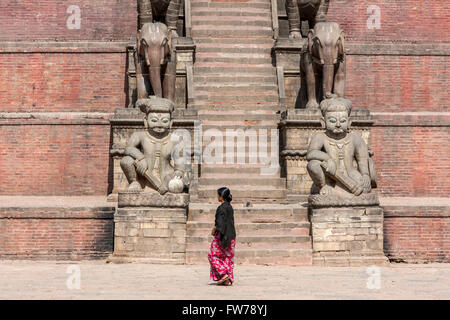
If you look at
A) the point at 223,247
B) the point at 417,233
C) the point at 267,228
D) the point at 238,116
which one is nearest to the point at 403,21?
the point at 238,116

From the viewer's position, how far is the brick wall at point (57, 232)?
14375 mm

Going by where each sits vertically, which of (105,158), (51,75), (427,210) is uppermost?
(51,75)

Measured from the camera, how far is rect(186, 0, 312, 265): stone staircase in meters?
13.7

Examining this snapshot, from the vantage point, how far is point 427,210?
14680 millimetres

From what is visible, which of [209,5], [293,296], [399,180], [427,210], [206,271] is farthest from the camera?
[209,5]

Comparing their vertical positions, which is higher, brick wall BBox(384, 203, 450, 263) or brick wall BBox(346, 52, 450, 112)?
brick wall BBox(346, 52, 450, 112)

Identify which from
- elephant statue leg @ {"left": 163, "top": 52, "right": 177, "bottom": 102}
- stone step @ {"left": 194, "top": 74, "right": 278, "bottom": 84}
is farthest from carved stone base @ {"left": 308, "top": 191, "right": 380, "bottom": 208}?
stone step @ {"left": 194, "top": 74, "right": 278, "bottom": 84}

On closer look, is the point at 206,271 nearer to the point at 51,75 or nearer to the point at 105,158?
the point at 105,158

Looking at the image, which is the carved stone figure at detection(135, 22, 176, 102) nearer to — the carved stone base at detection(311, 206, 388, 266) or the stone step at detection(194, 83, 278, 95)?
the stone step at detection(194, 83, 278, 95)

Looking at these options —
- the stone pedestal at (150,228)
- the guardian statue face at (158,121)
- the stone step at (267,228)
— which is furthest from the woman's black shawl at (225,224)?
the guardian statue face at (158,121)

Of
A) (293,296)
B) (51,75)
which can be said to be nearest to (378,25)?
(51,75)

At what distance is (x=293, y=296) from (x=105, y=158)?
391 inches

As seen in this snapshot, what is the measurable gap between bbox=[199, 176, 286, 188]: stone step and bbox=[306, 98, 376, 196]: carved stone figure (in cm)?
251

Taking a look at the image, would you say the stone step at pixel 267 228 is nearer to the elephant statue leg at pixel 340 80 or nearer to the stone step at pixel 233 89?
the elephant statue leg at pixel 340 80
